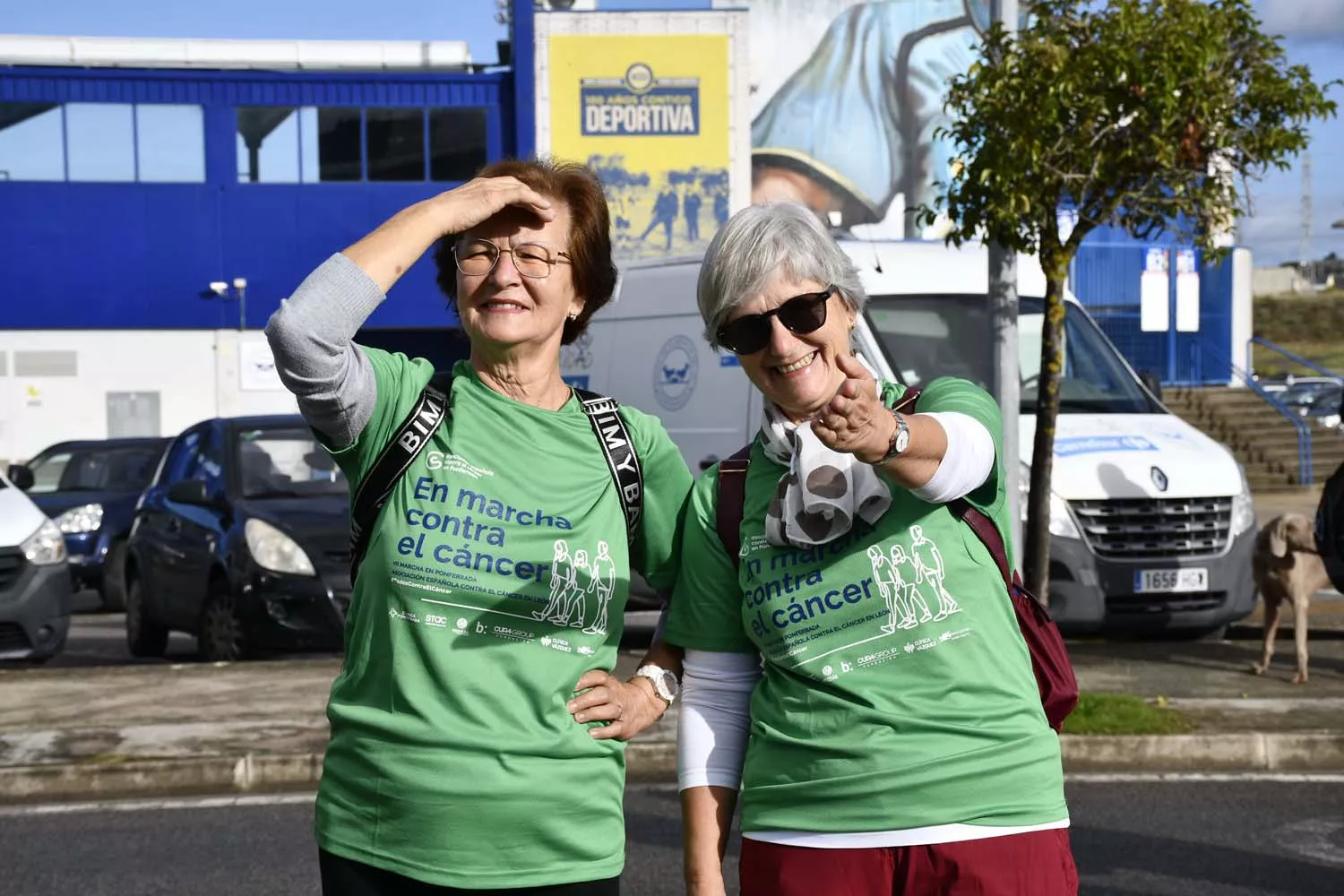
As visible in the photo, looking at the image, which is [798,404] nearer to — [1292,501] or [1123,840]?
[1123,840]

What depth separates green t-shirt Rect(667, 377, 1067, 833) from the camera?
2574 mm

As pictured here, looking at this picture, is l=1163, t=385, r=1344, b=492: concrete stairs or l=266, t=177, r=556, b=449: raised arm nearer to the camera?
l=266, t=177, r=556, b=449: raised arm

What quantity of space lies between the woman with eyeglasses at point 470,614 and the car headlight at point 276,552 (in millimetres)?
7614

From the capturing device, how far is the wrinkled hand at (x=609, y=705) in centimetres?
283

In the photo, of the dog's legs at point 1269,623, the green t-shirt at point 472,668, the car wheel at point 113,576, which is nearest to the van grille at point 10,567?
the car wheel at point 113,576

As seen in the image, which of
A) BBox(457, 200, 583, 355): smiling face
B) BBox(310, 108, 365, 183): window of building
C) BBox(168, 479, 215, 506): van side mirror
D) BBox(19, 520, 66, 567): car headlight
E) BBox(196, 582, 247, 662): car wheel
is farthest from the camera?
BBox(310, 108, 365, 183): window of building

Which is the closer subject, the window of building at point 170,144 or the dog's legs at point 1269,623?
the dog's legs at point 1269,623

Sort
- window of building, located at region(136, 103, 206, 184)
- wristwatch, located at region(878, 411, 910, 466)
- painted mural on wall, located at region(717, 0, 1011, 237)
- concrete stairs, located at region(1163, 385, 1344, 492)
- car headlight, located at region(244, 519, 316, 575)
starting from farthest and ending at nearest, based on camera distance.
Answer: painted mural on wall, located at region(717, 0, 1011, 237)
window of building, located at region(136, 103, 206, 184)
concrete stairs, located at region(1163, 385, 1344, 492)
car headlight, located at region(244, 519, 316, 575)
wristwatch, located at region(878, 411, 910, 466)

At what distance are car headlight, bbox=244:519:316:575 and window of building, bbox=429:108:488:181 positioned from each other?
30.7 meters

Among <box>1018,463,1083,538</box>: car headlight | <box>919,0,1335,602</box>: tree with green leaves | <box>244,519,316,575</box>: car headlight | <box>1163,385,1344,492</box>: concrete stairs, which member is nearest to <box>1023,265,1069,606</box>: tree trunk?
<box>919,0,1335,602</box>: tree with green leaves

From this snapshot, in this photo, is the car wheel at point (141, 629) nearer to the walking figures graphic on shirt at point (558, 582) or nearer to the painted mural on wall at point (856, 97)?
the walking figures graphic on shirt at point (558, 582)

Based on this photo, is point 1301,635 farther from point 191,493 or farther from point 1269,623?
point 191,493

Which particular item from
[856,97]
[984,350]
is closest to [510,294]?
[984,350]

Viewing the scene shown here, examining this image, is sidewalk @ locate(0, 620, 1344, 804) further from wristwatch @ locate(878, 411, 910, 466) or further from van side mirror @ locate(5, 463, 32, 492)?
wristwatch @ locate(878, 411, 910, 466)
